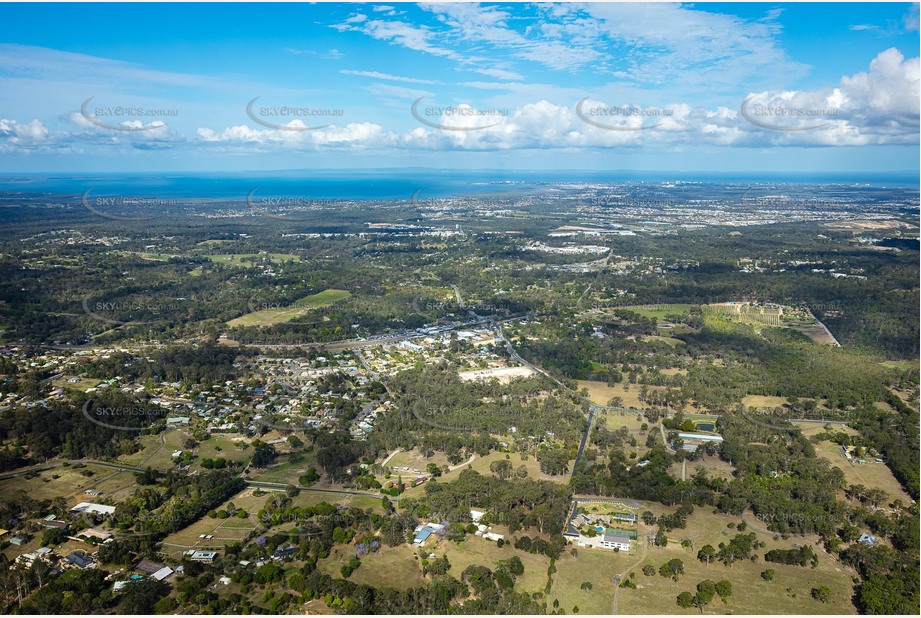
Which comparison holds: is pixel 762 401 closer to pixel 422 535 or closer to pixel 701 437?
pixel 701 437

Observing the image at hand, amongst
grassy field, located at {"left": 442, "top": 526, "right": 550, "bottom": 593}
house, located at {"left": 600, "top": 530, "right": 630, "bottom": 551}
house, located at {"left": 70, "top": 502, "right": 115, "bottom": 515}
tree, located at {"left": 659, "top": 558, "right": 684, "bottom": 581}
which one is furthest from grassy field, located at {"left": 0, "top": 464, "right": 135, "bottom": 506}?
tree, located at {"left": 659, "top": 558, "right": 684, "bottom": 581}

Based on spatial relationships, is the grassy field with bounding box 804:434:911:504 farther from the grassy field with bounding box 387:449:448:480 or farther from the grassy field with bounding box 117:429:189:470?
the grassy field with bounding box 117:429:189:470

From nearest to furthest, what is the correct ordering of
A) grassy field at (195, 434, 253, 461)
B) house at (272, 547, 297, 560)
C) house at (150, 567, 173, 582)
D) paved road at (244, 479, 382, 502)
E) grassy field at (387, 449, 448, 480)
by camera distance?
house at (150, 567, 173, 582), house at (272, 547, 297, 560), paved road at (244, 479, 382, 502), grassy field at (387, 449, 448, 480), grassy field at (195, 434, 253, 461)

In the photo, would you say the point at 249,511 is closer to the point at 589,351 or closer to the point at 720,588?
the point at 720,588

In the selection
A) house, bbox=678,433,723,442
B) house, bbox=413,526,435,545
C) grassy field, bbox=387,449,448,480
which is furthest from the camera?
house, bbox=678,433,723,442

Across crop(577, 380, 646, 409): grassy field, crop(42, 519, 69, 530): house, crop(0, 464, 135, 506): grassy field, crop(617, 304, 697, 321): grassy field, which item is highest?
crop(617, 304, 697, 321): grassy field

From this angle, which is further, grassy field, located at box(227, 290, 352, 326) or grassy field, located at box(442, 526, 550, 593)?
grassy field, located at box(227, 290, 352, 326)

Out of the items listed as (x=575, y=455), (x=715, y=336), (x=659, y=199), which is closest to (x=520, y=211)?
(x=659, y=199)
